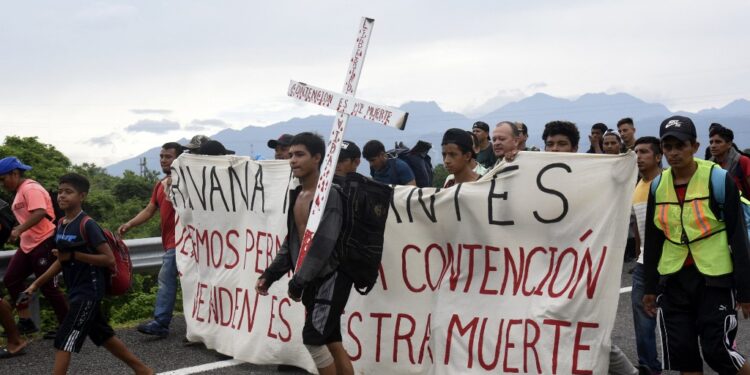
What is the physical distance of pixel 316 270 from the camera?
16.0 ft

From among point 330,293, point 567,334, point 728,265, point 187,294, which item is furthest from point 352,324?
point 728,265

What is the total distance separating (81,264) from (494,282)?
2.74m

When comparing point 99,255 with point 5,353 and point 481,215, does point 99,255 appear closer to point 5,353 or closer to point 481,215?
point 5,353

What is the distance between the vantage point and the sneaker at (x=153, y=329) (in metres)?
7.43

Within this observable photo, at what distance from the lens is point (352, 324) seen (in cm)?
615

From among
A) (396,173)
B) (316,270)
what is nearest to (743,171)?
(396,173)

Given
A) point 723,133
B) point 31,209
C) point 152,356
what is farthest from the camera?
point 723,133

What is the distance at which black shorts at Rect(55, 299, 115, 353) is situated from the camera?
5.57 metres

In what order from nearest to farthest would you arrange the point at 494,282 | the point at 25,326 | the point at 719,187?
the point at 719,187
the point at 494,282
the point at 25,326

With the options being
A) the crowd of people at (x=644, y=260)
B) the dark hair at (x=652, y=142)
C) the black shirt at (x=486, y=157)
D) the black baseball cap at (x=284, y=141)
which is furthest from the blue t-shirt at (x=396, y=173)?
the dark hair at (x=652, y=142)

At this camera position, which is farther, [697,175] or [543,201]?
[543,201]

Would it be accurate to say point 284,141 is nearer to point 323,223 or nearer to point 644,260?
point 323,223

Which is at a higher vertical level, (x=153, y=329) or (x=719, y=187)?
(x=719, y=187)

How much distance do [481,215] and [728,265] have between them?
1621mm
